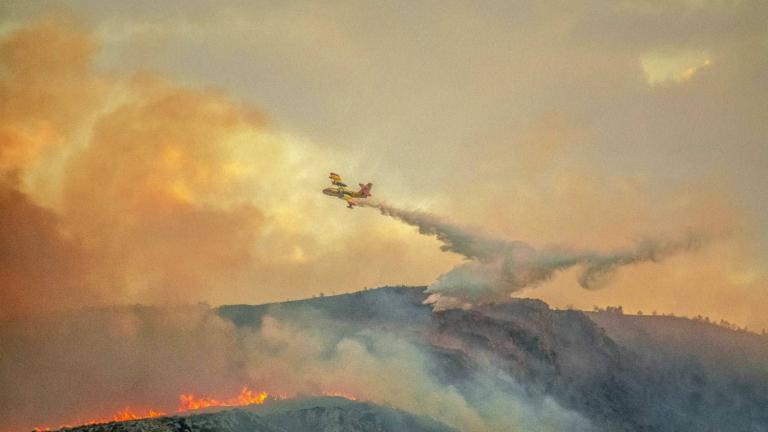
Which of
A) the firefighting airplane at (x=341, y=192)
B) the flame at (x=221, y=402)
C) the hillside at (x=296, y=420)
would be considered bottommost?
the hillside at (x=296, y=420)

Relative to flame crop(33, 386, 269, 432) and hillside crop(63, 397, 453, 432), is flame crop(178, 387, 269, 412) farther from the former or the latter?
hillside crop(63, 397, 453, 432)

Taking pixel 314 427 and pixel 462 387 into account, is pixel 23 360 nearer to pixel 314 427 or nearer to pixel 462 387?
pixel 314 427

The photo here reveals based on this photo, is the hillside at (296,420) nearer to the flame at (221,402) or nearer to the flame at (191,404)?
the flame at (221,402)

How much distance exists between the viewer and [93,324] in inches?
7131

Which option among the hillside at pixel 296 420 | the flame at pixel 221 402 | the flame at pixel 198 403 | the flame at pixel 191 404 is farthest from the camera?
the flame at pixel 221 402

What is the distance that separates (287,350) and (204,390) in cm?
2036

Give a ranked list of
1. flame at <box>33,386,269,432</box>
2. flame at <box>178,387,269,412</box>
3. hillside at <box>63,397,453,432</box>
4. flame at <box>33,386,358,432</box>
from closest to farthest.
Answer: hillside at <box>63,397,453,432</box> < flame at <box>33,386,269,432</box> < flame at <box>33,386,358,432</box> < flame at <box>178,387,269,412</box>

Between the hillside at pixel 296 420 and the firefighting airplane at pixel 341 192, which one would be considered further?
the firefighting airplane at pixel 341 192

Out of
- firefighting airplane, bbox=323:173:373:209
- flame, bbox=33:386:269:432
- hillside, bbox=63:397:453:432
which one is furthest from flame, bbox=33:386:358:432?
firefighting airplane, bbox=323:173:373:209

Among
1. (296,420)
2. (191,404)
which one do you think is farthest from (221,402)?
(296,420)

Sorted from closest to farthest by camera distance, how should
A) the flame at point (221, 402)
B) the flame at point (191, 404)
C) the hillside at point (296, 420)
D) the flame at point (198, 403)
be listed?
1. the hillside at point (296, 420)
2. the flame at point (191, 404)
3. the flame at point (198, 403)
4. the flame at point (221, 402)

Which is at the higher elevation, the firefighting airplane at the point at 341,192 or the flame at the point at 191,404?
the firefighting airplane at the point at 341,192

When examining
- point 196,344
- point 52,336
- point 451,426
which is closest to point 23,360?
point 52,336

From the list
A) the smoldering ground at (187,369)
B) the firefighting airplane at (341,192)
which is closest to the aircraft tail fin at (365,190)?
the firefighting airplane at (341,192)
